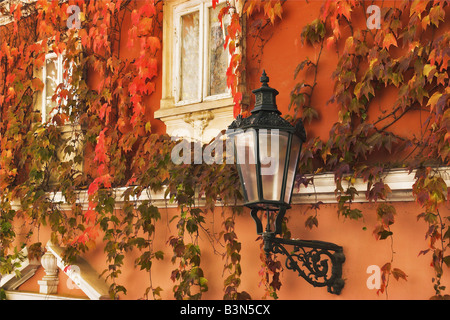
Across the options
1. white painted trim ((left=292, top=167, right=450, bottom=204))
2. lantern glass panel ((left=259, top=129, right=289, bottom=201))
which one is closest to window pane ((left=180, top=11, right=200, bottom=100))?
white painted trim ((left=292, top=167, right=450, bottom=204))

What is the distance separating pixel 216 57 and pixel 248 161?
172 cm

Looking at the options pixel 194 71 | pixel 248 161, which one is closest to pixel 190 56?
pixel 194 71

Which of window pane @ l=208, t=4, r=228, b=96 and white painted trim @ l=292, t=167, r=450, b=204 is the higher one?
window pane @ l=208, t=4, r=228, b=96

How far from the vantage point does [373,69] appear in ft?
14.4

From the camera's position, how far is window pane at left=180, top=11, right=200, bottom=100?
5773 millimetres

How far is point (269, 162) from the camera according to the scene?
412cm

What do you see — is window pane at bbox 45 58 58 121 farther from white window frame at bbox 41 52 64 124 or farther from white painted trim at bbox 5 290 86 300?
white painted trim at bbox 5 290 86 300

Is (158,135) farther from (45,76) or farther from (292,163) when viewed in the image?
(45,76)

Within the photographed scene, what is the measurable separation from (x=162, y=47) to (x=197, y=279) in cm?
226

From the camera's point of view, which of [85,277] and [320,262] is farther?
[85,277]

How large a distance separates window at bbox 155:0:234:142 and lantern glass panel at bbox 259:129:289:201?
1.19m

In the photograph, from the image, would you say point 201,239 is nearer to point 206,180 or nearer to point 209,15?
point 206,180

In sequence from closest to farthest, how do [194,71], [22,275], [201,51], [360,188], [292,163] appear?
[292,163] → [360,188] → [201,51] → [194,71] → [22,275]

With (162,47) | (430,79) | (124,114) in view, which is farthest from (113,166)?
(430,79)
